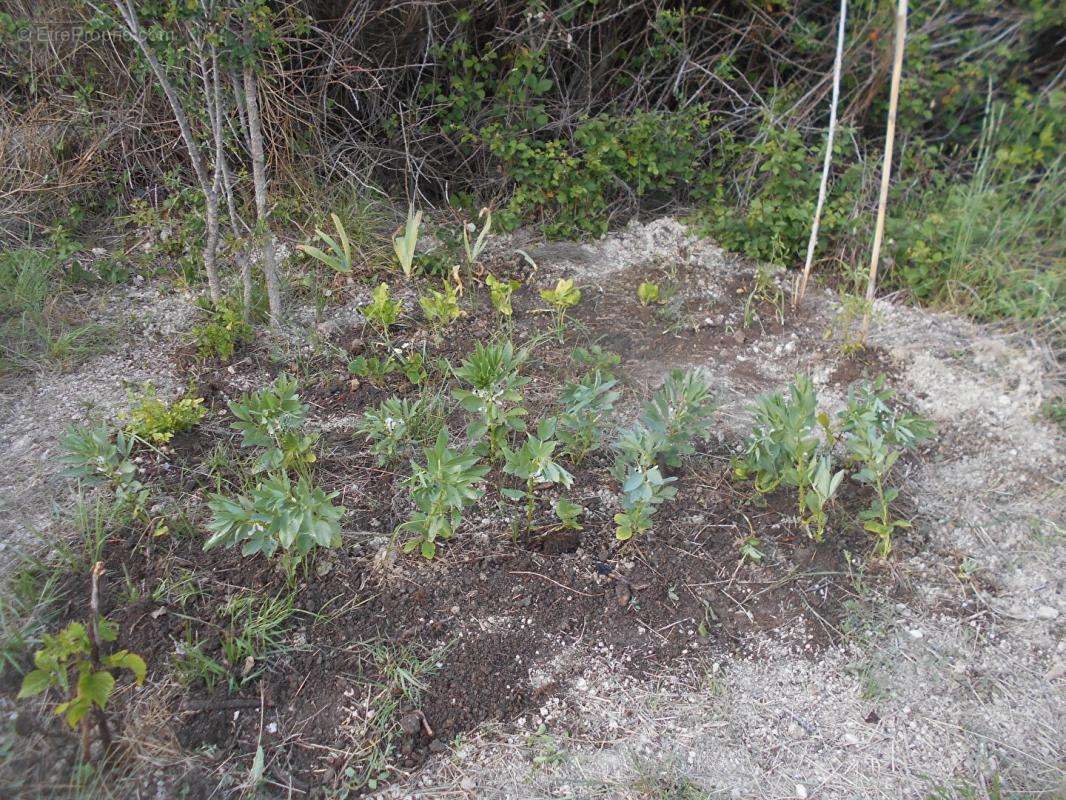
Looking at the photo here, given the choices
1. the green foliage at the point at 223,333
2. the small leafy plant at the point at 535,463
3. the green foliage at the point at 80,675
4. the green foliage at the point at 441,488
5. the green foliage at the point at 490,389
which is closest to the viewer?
the green foliage at the point at 80,675

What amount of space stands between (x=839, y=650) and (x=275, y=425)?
1.67 meters

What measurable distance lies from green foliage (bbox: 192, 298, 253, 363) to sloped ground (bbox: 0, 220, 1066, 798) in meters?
0.15

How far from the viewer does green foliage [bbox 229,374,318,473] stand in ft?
7.20

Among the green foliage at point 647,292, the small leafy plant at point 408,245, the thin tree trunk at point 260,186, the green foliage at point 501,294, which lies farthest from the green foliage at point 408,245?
the green foliage at point 647,292

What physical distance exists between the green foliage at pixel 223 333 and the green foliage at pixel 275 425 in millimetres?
660

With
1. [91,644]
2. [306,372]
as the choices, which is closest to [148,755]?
[91,644]

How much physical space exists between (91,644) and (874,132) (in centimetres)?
427

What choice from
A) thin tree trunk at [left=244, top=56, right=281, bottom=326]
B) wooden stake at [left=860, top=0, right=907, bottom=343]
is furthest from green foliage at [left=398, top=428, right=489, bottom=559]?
wooden stake at [left=860, top=0, right=907, bottom=343]

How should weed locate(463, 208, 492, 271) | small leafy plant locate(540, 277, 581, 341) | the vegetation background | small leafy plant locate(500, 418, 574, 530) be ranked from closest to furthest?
1. small leafy plant locate(500, 418, 574, 530)
2. small leafy plant locate(540, 277, 581, 341)
3. weed locate(463, 208, 492, 271)
4. the vegetation background

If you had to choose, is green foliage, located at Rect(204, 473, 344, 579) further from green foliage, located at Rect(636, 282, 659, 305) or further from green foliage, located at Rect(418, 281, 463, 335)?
green foliage, located at Rect(636, 282, 659, 305)

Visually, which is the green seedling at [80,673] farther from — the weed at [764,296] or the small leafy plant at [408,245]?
the weed at [764,296]

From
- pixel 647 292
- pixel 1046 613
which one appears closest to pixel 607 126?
pixel 647 292

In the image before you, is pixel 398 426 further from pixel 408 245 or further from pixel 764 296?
pixel 764 296

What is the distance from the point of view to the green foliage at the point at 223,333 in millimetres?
2846
